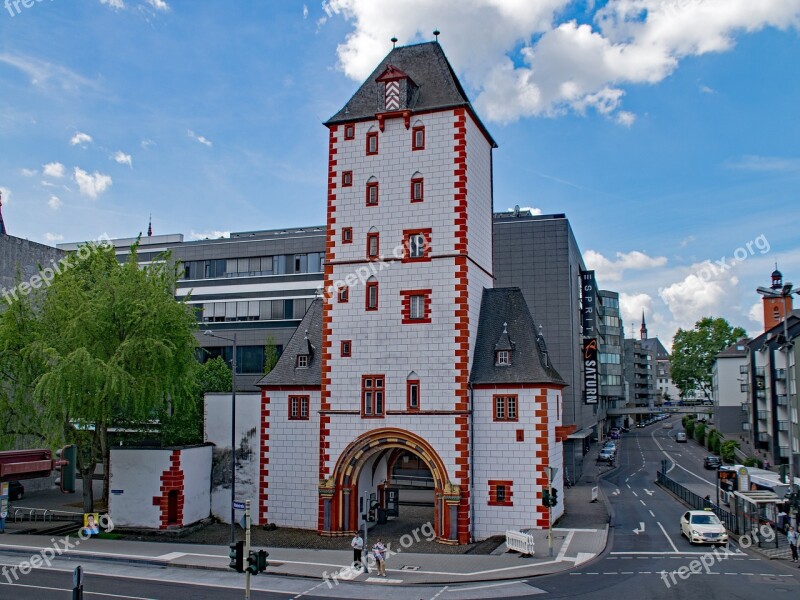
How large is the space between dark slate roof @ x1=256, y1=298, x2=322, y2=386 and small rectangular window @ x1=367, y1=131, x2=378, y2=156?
10462 mm

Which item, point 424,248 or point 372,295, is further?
point 372,295

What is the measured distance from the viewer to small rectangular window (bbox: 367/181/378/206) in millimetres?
41031

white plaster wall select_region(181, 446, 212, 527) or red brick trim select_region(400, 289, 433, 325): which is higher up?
red brick trim select_region(400, 289, 433, 325)

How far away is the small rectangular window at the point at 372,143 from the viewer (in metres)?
41.5

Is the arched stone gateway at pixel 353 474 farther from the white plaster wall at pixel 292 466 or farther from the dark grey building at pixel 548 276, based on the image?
the dark grey building at pixel 548 276

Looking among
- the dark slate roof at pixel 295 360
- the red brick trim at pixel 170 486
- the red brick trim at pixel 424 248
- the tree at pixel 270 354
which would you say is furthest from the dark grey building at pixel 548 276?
the red brick trim at pixel 170 486

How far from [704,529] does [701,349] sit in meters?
Result: 112

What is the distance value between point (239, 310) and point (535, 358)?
43400 millimetres

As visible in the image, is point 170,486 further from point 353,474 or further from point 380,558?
point 380,558

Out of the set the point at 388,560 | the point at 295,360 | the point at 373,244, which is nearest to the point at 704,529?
the point at 388,560

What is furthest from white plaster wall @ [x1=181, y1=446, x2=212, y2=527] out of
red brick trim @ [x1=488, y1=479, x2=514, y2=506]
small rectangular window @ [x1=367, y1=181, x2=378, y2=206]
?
small rectangular window @ [x1=367, y1=181, x2=378, y2=206]

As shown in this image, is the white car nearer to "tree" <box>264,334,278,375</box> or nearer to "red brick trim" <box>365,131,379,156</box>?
"red brick trim" <box>365,131,379,156</box>

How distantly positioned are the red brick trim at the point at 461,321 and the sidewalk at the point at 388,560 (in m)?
3.70

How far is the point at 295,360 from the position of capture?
43.7 metres
